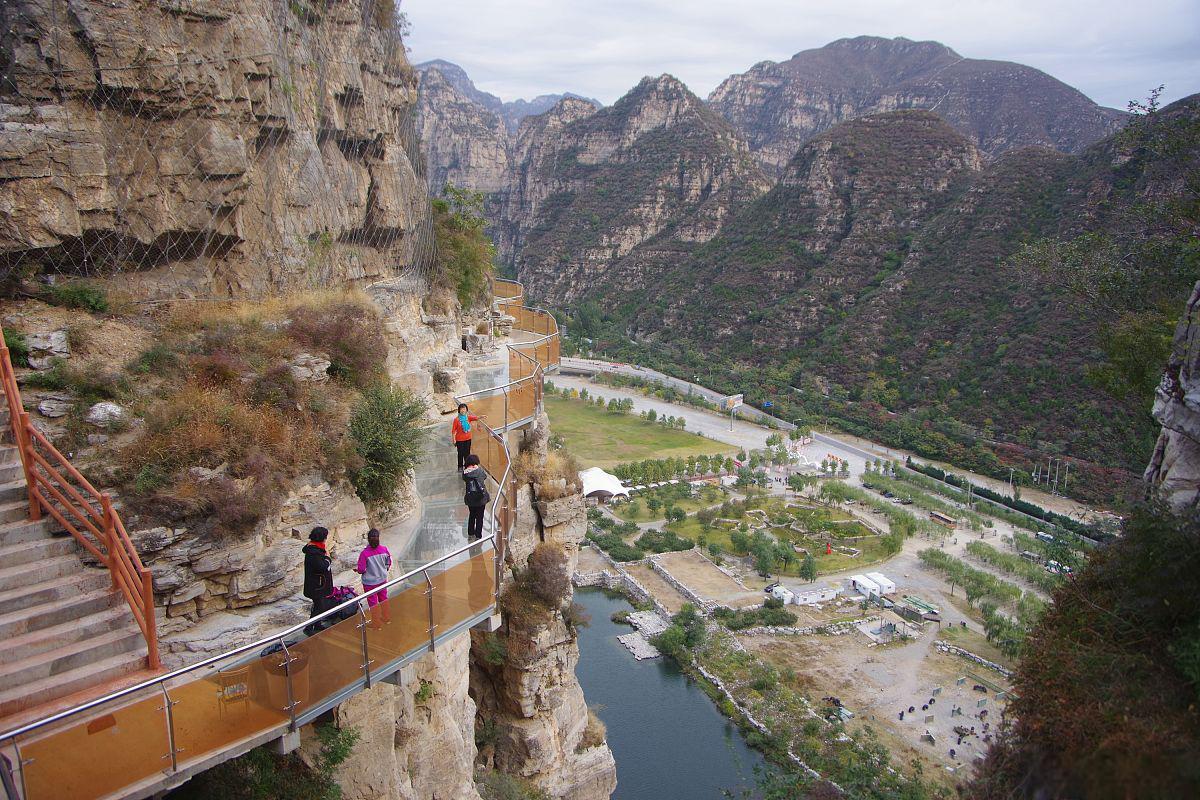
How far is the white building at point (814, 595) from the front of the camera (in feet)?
113

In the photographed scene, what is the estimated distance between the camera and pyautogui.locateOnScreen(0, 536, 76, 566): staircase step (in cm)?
537

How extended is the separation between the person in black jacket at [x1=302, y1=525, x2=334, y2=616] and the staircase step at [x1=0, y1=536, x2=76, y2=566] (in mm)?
1739

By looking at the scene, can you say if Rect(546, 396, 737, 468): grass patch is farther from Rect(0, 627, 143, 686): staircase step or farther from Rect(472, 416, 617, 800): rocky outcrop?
Rect(0, 627, 143, 686): staircase step

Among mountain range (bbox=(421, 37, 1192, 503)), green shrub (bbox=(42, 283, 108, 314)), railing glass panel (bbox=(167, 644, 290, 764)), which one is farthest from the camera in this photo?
mountain range (bbox=(421, 37, 1192, 503))

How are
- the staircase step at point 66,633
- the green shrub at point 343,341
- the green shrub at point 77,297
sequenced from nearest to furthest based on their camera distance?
the staircase step at point 66,633
the green shrub at point 77,297
the green shrub at point 343,341

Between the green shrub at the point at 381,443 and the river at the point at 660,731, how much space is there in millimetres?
16485

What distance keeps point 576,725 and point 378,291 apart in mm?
10128

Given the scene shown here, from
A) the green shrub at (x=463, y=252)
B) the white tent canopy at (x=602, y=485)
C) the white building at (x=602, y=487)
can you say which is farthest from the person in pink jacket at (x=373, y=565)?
the white building at (x=602, y=487)

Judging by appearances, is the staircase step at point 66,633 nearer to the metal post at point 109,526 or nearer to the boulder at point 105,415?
the metal post at point 109,526

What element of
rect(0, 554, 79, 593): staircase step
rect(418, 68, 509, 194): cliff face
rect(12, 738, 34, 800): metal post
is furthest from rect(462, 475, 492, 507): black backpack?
rect(418, 68, 509, 194): cliff face

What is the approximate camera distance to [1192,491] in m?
6.86

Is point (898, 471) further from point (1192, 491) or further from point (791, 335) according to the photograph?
point (1192, 491)

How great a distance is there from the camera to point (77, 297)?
7359 mm

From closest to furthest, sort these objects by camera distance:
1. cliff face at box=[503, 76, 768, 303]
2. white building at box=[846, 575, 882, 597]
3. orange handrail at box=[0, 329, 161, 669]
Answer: orange handrail at box=[0, 329, 161, 669] < white building at box=[846, 575, 882, 597] < cliff face at box=[503, 76, 768, 303]
